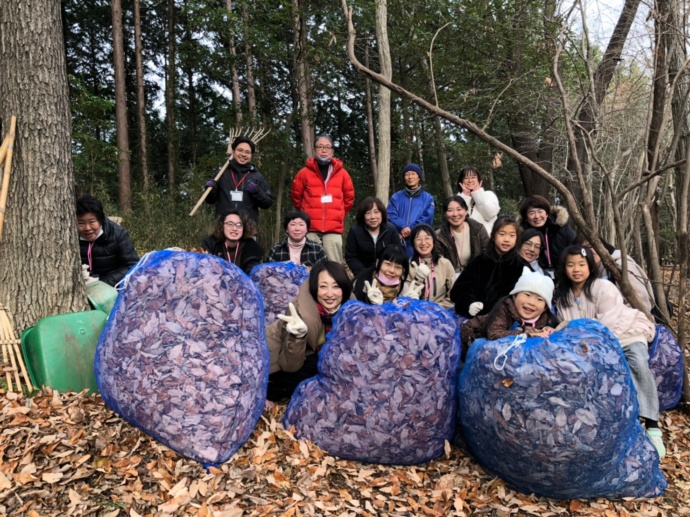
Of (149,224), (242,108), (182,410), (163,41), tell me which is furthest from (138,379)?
(163,41)

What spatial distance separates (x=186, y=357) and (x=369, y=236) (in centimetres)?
246

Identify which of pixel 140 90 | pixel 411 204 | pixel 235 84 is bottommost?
pixel 411 204

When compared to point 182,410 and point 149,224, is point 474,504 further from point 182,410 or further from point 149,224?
point 149,224

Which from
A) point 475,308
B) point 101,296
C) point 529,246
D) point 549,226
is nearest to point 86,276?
point 101,296

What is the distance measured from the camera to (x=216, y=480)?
7.72 ft

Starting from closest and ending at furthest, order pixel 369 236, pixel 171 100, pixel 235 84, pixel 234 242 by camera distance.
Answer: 1. pixel 234 242
2. pixel 369 236
3. pixel 235 84
4. pixel 171 100

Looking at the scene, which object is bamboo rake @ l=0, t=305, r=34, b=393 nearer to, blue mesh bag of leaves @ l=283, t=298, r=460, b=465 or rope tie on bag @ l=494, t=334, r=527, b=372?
blue mesh bag of leaves @ l=283, t=298, r=460, b=465

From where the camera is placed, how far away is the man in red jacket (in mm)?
5281

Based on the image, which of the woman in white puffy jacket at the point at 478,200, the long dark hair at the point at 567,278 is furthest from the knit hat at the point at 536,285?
the woman in white puffy jacket at the point at 478,200

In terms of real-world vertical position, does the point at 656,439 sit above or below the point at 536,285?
below

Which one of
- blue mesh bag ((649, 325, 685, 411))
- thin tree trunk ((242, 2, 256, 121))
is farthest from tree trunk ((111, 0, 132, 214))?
blue mesh bag ((649, 325, 685, 411))

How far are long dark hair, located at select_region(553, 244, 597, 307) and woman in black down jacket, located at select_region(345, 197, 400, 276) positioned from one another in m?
1.58

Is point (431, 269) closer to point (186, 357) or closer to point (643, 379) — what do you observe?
point (643, 379)

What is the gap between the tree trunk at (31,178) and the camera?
3.04 meters
